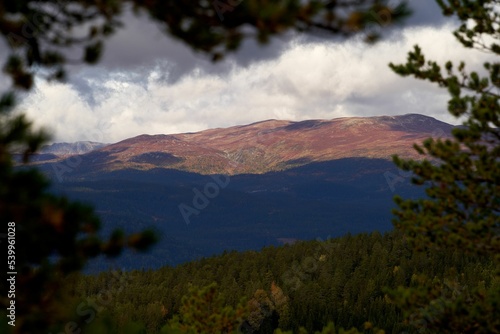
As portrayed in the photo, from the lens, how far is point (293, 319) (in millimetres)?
145625

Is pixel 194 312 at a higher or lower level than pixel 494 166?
lower

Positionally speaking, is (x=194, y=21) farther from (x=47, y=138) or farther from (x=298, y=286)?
(x=298, y=286)

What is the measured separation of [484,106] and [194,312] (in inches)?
681

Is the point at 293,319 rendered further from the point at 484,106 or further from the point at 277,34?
the point at 277,34

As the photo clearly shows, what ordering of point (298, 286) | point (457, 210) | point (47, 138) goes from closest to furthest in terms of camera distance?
1. point (47, 138)
2. point (457, 210)
3. point (298, 286)

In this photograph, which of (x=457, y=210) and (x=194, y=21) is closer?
(x=194, y=21)

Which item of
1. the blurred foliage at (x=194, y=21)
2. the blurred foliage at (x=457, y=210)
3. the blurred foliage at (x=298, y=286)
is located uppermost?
the blurred foliage at (x=194, y=21)

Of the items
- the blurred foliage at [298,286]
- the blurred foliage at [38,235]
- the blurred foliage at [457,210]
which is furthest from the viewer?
the blurred foliage at [298,286]

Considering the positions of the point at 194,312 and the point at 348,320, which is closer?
the point at 194,312

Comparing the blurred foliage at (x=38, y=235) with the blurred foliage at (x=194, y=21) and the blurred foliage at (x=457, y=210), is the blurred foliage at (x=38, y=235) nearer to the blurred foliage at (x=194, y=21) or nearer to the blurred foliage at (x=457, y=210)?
the blurred foliage at (x=194, y=21)

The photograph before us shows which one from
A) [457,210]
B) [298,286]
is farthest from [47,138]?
[298,286]

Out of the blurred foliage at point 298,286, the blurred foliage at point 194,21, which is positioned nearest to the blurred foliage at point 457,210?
the blurred foliage at point 194,21

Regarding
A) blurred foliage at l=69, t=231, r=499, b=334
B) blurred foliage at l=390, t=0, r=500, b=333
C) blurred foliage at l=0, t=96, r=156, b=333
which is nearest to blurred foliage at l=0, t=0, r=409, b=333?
blurred foliage at l=0, t=96, r=156, b=333

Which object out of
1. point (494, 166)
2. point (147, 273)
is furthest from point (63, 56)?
point (147, 273)
